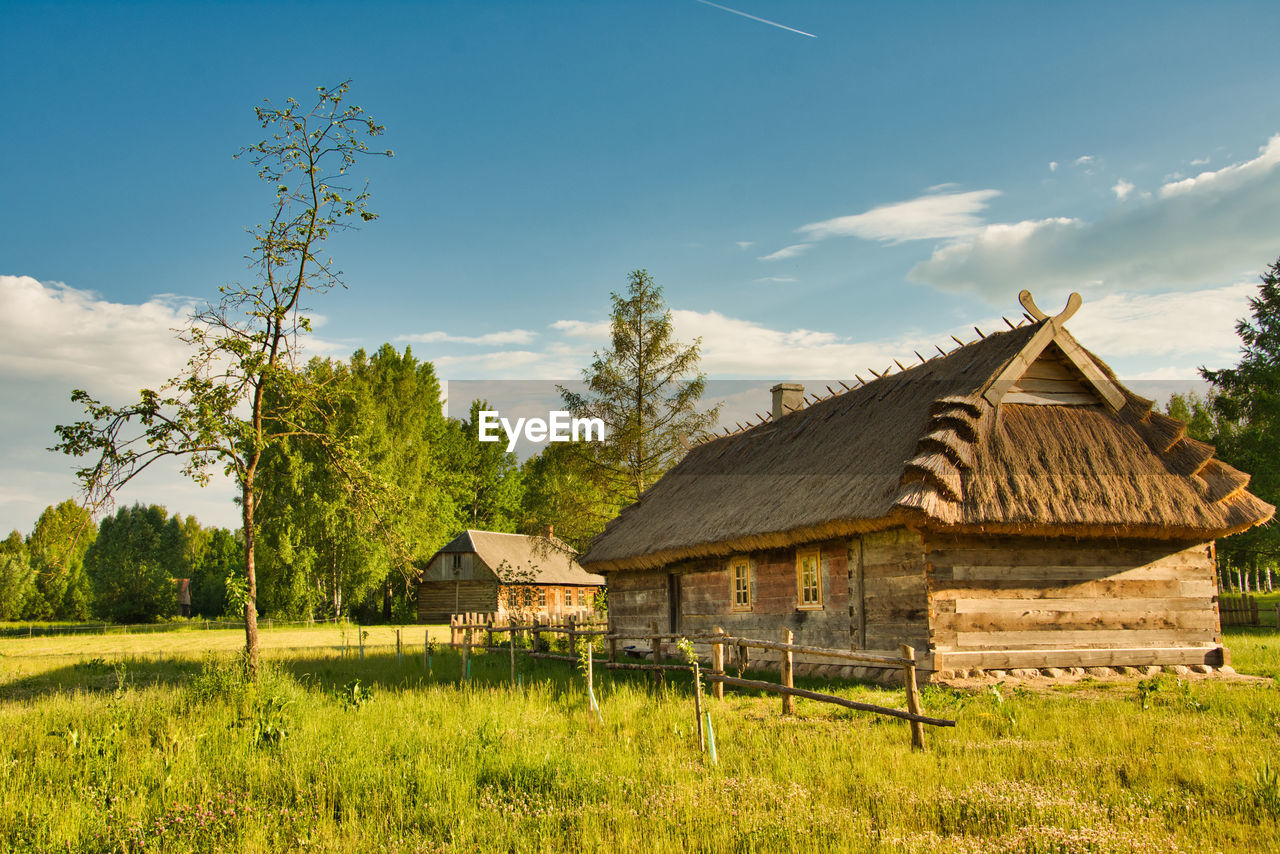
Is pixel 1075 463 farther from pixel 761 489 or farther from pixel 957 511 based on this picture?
pixel 761 489

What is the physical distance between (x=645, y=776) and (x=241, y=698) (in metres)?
6.21

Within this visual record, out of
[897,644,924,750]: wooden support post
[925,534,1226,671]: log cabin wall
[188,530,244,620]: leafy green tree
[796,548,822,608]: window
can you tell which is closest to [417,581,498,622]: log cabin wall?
[188,530,244,620]: leafy green tree

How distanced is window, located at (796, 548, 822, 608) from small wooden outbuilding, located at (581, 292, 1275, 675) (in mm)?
34

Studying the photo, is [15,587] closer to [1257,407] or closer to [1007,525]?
[1007,525]

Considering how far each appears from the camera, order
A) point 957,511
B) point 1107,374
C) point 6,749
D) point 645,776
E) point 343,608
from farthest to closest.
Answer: point 343,608 < point 1107,374 < point 957,511 < point 6,749 < point 645,776

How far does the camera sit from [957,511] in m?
12.3

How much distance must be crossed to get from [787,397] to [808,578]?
27.7 feet

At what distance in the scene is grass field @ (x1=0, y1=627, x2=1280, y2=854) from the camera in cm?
620

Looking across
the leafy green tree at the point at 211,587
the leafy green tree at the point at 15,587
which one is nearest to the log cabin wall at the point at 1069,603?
the leafy green tree at the point at 211,587

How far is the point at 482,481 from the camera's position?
53.5 meters

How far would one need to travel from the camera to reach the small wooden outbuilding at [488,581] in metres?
41.7

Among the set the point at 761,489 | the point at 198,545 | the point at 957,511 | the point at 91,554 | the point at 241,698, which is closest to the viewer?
the point at 241,698

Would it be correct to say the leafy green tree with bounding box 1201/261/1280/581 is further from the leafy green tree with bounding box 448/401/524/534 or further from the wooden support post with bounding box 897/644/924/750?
the leafy green tree with bounding box 448/401/524/534

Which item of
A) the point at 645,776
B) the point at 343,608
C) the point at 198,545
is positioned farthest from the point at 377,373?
the point at 198,545
